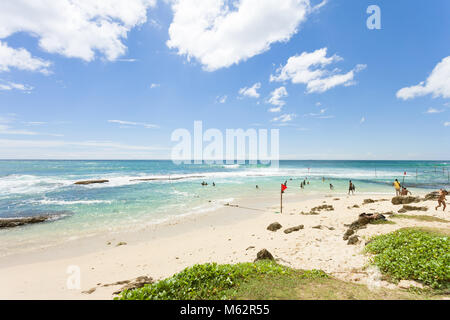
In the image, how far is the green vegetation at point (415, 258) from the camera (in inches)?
215

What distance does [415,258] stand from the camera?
6.40m

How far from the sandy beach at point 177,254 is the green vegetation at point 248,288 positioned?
1.00 m

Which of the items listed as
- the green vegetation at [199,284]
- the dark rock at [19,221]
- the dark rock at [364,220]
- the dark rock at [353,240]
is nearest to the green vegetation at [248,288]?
the green vegetation at [199,284]

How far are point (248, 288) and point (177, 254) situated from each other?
22.4 feet

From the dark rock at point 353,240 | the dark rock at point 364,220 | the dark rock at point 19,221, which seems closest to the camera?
the dark rock at point 353,240

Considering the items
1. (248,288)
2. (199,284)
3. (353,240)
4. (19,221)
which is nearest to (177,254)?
(199,284)

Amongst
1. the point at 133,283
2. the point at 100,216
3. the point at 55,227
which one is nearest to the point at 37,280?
the point at 133,283

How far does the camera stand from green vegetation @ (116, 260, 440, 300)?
4730 mm

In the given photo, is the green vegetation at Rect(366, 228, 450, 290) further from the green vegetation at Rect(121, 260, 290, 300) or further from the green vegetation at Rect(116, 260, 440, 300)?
the green vegetation at Rect(121, 260, 290, 300)

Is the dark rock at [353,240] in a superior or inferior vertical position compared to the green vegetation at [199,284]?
inferior

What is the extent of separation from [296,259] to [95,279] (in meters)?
8.83

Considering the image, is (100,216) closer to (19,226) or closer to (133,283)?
(19,226)

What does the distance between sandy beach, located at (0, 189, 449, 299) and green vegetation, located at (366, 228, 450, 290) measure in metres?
0.55

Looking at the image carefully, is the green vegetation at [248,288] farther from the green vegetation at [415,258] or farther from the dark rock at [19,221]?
the dark rock at [19,221]
